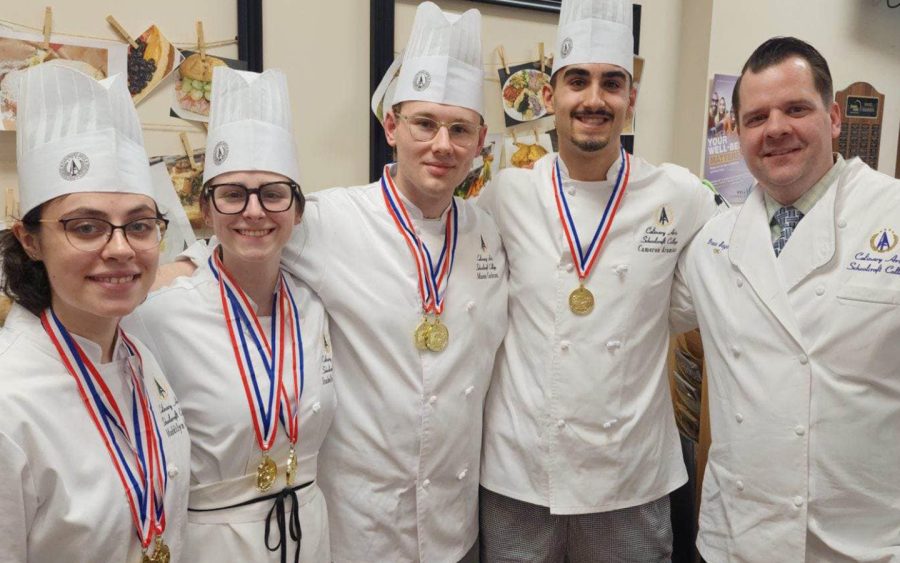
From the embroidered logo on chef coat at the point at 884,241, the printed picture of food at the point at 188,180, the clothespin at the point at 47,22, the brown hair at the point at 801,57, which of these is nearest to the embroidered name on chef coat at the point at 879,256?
the embroidered logo on chef coat at the point at 884,241

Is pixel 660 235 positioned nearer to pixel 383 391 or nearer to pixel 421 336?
pixel 421 336

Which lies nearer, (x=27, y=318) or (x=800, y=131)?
(x=27, y=318)

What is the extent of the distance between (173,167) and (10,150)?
0.37m

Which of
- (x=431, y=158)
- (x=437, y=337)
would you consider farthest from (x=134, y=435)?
(x=431, y=158)

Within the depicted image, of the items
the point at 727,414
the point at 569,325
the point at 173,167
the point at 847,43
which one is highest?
the point at 847,43

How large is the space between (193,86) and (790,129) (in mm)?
1448

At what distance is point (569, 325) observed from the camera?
1.54 metres

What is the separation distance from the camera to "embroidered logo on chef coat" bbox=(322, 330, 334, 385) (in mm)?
1346

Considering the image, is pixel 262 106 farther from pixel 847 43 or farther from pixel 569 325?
pixel 847 43

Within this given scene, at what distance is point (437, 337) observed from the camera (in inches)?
56.7

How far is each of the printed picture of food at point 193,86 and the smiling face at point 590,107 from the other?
0.92 m

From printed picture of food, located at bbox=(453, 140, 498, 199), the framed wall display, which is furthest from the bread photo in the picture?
printed picture of food, located at bbox=(453, 140, 498, 199)

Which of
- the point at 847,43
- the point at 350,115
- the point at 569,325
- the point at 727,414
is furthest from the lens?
the point at 847,43

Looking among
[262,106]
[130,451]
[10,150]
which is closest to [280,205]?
[262,106]
